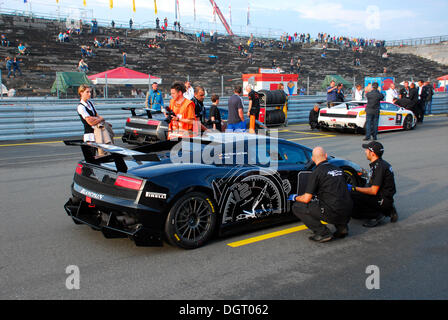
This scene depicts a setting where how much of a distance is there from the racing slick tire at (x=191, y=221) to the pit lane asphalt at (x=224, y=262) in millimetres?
134

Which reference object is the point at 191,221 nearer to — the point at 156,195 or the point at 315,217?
the point at 156,195

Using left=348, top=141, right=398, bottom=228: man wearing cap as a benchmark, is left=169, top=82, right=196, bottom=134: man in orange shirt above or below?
above

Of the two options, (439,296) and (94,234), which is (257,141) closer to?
(94,234)

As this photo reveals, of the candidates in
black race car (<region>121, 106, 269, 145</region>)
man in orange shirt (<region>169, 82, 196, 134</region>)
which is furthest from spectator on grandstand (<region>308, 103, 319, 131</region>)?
man in orange shirt (<region>169, 82, 196, 134</region>)

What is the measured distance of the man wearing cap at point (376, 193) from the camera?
17.9 ft

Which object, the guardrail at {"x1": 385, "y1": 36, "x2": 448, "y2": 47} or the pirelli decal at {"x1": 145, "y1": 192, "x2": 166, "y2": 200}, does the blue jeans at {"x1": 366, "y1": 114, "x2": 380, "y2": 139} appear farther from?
the guardrail at {"x1": 385, "y1": 36, "x2": 448, "y2": 47}

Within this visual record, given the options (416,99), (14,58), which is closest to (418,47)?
(416,99)

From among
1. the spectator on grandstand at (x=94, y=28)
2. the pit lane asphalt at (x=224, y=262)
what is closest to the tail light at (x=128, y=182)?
the pit lane asphalt at (x=224, y=262)

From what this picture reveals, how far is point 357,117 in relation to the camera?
47.8 ft

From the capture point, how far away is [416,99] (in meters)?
18.5

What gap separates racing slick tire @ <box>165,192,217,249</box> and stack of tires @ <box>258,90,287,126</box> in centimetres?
1172

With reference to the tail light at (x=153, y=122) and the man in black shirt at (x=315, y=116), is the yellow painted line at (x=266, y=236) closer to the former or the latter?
the tail light at (x=153, y=122)

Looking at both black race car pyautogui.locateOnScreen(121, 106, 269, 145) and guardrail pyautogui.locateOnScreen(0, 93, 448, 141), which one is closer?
black race car pyautogui.locateOnScreen(121, 106, 269, 145)

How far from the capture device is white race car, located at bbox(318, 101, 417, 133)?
14.6 m
